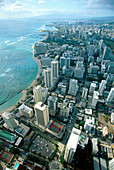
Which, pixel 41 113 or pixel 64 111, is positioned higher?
pixel 41 113

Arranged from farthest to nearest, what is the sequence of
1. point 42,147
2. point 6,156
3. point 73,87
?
1. point 73,87
2. point 42,147
3. point 6,156

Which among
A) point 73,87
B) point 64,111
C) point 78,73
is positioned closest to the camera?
point 64,111

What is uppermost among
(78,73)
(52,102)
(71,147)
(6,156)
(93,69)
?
(93,69)

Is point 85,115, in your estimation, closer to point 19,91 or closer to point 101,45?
point 19,91

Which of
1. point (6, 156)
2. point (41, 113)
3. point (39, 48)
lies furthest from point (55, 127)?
point (39, 48)

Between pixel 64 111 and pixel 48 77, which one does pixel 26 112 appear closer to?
pixel 64 111

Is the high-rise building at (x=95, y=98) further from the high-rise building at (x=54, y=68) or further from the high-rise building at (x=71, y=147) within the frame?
the high-rise building at (x=54, y=68)

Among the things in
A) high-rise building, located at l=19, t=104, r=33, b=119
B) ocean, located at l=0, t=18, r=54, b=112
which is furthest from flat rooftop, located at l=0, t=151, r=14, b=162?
ocean, located at l=0, t=18, r=54, b=112

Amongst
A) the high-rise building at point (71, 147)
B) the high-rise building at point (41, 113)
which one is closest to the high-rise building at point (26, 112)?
the high-rise building at point (41, 113)
